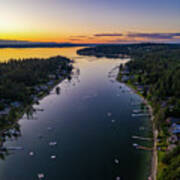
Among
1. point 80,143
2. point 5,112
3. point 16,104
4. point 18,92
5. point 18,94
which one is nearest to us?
point 80,143

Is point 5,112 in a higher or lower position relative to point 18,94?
lower

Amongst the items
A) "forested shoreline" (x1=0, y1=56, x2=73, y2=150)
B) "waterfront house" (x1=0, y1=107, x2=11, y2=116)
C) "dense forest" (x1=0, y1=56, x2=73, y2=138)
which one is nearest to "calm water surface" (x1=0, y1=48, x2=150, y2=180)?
"forested shoreline" (x1=0, y1=56, x2=73, y2=150)

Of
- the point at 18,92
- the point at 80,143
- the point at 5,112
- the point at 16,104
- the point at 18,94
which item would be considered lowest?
the point at 80,143

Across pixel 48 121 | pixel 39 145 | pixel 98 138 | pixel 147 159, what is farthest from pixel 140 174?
pixel 48 121

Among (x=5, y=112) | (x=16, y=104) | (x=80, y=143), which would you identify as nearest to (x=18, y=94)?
(x=16, y=104)

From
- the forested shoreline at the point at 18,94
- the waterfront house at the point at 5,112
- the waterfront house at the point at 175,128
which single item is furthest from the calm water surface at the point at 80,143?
the waterfront house at the point at 175,128

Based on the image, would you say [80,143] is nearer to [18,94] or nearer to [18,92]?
[18,94]

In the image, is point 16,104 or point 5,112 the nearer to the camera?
point 5,112

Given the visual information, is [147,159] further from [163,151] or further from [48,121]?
[48,121]

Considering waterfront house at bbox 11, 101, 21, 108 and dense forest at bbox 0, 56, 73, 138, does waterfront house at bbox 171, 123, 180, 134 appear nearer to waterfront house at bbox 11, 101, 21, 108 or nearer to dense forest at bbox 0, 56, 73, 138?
dense forest at bbox 0, 56, 73, 138
